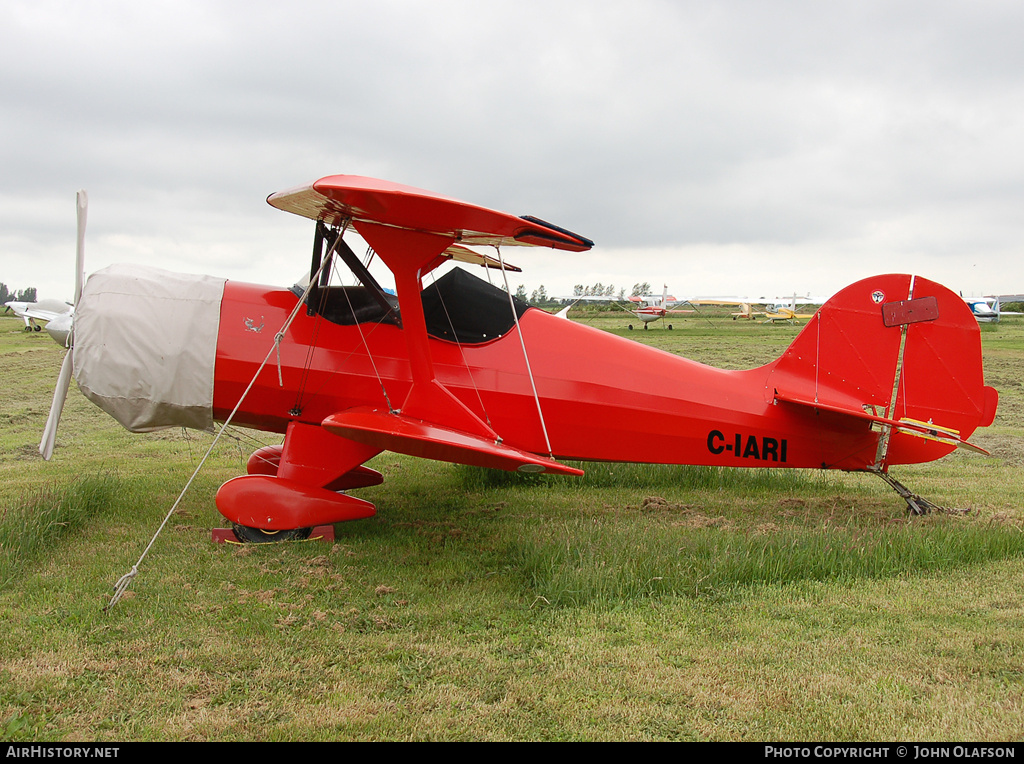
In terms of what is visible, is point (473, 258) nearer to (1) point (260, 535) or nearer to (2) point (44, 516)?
(1) point (260, 535)

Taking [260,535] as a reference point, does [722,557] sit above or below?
above

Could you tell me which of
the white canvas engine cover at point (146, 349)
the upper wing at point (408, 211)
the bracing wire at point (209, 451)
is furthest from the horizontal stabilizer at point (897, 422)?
the white canvas engine cover at point (146, 349)

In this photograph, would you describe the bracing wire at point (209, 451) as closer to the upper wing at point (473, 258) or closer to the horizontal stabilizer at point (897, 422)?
the upper wing at point (473, 258)

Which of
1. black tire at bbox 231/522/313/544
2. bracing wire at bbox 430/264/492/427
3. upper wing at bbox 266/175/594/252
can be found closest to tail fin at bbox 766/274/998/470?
bracing wire at bbox 430/264/492/427

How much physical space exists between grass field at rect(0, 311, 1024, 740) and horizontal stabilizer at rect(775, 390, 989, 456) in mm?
741

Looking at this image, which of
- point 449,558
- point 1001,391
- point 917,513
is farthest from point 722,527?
point 1001,391

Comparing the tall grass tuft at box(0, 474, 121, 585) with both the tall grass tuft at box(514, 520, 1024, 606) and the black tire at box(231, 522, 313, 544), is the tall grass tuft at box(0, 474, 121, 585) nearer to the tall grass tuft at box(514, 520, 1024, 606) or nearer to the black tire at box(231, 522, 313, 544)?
the black tire at box(231, 522, 313, 544)

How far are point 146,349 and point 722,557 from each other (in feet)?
15.3

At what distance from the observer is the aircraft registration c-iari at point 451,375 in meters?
5.37

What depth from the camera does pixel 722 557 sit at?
16.2 feet

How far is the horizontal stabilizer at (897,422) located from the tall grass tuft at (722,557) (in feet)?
2.50

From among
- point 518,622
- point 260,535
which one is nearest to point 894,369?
point 518,622

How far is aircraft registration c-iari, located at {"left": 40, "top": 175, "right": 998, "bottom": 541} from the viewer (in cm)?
537
